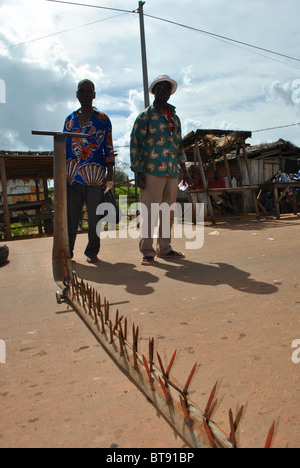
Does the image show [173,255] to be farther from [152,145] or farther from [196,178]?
[196,178]

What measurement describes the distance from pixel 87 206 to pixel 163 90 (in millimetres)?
1441

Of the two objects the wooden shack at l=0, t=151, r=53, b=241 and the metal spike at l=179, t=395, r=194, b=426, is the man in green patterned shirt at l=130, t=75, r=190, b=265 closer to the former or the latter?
the metal spike at l=179, t=395, r=194, b=426

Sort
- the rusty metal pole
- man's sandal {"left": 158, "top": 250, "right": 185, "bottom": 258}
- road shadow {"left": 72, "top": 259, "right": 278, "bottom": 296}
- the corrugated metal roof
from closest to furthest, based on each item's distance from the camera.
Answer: the rusty metal pole, road shadow {"left": 72, "top": 259, "right": 278, "bottom": 296}, man's sandal {"left": 158, "top": 250, "right": 185, "bottom": 258}, the corrugated metal roof

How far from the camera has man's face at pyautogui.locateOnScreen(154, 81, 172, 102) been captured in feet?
12.1

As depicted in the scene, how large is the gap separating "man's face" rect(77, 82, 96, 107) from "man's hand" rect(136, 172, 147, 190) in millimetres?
927

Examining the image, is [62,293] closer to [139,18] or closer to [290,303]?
[290,303]

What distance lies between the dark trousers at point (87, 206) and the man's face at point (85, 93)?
87 centimetres

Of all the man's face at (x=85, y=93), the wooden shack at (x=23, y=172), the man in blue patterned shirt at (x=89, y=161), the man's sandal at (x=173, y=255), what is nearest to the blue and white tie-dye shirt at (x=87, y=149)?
the man in blue patterned shirt at (x=89, y=161)

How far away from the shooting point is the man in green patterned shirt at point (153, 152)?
370cm

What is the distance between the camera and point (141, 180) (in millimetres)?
3717

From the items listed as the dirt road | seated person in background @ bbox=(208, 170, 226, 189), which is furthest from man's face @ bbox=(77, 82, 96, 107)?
seated person in background @ bbox=(208, 170, 226, 189)

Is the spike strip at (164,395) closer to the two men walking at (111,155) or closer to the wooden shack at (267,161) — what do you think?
the two men walking at (111,155)

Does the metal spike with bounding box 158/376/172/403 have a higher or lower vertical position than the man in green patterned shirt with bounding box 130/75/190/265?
lower

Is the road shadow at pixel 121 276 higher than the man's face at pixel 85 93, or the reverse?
the man's face at pixel 85 93
